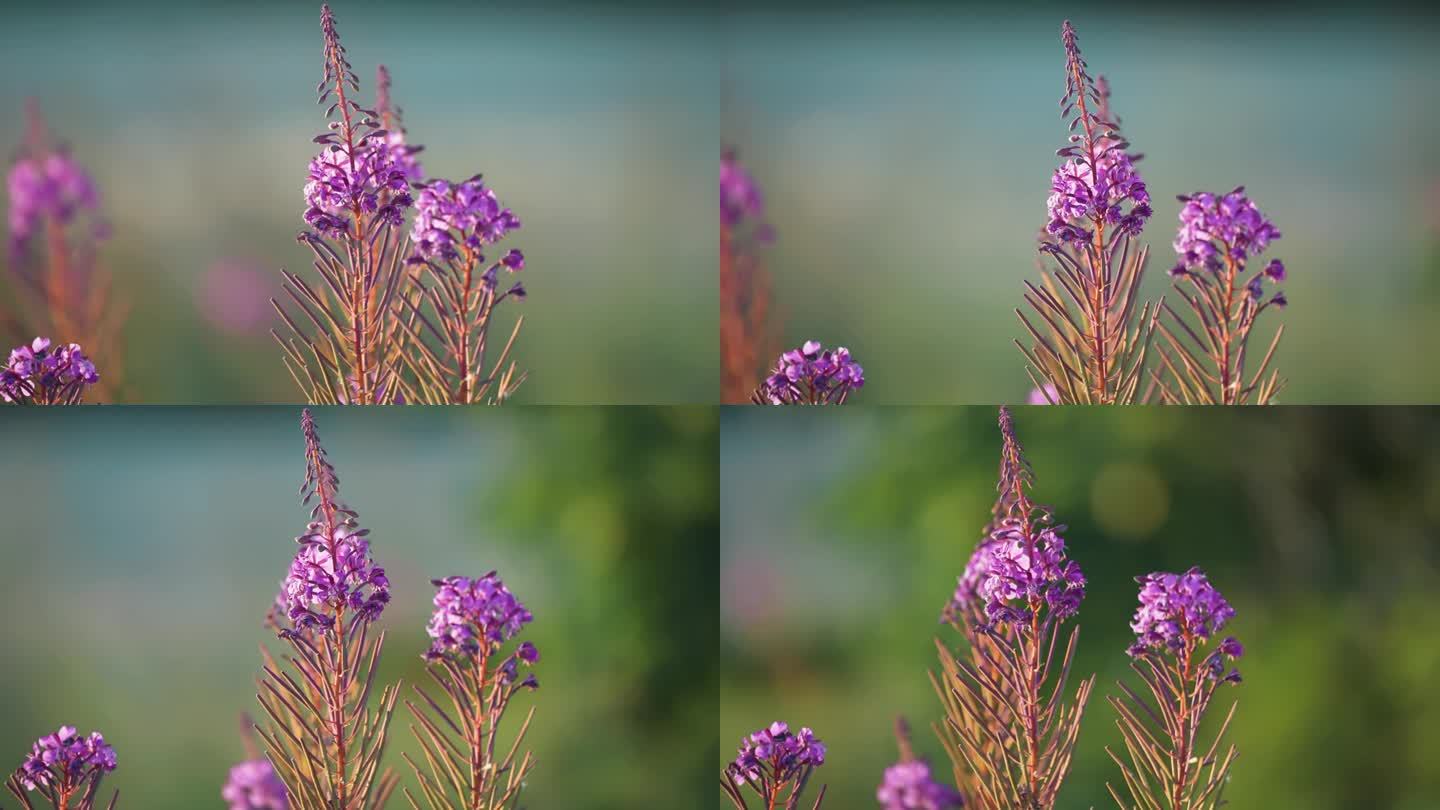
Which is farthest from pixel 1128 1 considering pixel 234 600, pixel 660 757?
pixel 234 600

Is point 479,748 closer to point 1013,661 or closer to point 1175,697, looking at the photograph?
point 1013,661

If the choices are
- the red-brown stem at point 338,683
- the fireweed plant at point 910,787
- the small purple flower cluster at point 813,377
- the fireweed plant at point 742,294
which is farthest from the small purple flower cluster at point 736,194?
the fireweed plant at point 910,787

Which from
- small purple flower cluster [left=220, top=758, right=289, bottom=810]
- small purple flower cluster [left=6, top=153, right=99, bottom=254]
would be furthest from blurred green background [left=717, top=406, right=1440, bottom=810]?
small purple flower cluster [left=6, top=153, right=99, bottom=254]

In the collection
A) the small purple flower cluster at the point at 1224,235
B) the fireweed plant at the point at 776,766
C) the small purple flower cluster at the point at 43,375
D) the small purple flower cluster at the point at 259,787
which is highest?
the small purple flower cluster at the point at 1224,235

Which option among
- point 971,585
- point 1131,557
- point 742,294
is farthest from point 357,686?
point 1131,557

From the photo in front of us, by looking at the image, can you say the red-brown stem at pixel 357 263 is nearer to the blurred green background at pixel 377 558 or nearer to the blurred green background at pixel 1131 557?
the blurred green background at pixel 377 558

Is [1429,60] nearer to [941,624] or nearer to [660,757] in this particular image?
[941,624]
